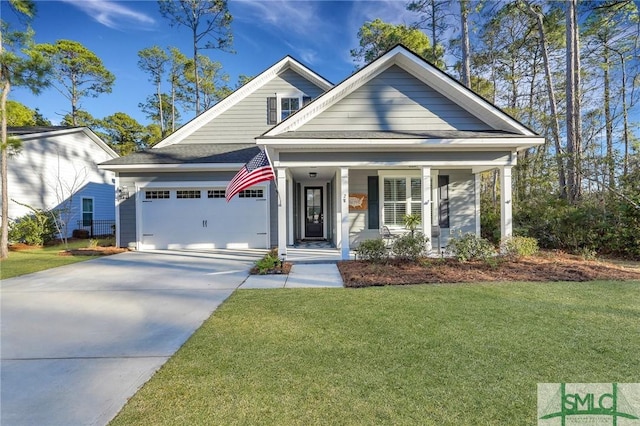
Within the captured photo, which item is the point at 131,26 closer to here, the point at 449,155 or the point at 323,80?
the point at 323,80

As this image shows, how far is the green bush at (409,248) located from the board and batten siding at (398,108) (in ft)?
11.0

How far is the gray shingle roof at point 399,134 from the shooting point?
8.10 metres

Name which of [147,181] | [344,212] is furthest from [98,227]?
→ [344,212]

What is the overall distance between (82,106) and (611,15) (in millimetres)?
36978

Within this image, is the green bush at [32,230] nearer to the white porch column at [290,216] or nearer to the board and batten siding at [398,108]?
the white porch column at [290,216]

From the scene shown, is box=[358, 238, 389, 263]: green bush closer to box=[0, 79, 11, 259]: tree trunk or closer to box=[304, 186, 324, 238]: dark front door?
box=[304, 186, 324, 238]: dark front door

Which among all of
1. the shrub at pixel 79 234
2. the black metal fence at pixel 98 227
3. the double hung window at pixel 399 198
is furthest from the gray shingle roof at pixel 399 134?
the black metal fence at pixel 98 227

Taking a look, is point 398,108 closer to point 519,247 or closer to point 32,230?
point 519,247

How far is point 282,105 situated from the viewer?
43.1 ft

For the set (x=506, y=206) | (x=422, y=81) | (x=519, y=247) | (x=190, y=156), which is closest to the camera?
(x=519, y=247)

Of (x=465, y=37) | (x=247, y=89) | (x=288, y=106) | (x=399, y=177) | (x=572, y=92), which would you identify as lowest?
(x=399, y=177)

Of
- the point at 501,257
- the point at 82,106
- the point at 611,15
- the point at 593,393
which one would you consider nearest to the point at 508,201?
the point at 501,257

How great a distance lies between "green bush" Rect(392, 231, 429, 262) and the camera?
7.54 m

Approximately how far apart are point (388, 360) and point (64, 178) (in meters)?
20.2
